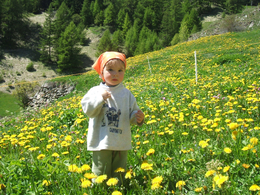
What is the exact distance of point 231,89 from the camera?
4676 millimetres

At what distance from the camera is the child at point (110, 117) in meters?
1.77

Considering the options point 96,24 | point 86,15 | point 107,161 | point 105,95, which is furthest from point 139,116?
point 86,15

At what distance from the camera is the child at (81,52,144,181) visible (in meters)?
1.77

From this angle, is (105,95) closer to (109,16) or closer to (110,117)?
(110,117)

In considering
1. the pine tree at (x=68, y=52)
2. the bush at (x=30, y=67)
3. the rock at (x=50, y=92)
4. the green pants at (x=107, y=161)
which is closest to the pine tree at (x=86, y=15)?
the pine tree at (x=68, y=52)

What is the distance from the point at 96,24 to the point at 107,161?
80579 mm

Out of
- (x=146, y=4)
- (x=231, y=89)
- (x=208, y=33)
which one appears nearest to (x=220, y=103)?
(x=231, y=89)

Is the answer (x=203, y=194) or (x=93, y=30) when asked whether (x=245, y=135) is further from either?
(x=93, y=30)

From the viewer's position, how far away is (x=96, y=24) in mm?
76438

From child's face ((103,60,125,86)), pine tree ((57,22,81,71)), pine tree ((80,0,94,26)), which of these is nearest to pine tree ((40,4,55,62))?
pine tree ((57,22,81,71))

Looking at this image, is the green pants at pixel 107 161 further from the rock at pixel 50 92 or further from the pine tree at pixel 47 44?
the pine tree at pixel 47 44

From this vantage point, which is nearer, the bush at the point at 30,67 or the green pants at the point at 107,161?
the green pants at the point at 107,161

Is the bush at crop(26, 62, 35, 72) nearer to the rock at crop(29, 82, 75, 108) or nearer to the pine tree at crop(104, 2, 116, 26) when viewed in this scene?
the rock at crop(29, 82, 75, 108)

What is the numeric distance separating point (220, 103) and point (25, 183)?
3327mm
